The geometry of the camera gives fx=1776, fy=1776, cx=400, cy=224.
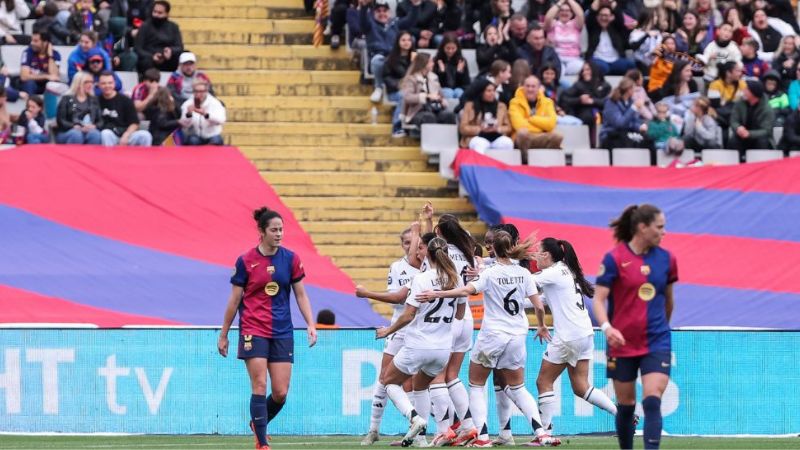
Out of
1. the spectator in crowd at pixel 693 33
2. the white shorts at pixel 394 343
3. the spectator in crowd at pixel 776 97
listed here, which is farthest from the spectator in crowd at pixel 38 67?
the spectator in crowd at pixel 776 97

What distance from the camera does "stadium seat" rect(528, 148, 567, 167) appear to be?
84.9 ft

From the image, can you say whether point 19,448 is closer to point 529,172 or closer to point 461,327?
point 461,327

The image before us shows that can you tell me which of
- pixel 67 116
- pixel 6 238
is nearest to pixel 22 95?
pixel 67 116

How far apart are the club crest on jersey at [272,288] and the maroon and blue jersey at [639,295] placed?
3.29 metres

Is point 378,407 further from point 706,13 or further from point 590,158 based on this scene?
point 706,13

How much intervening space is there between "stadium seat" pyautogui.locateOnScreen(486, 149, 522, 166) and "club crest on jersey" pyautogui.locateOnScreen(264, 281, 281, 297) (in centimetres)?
1122

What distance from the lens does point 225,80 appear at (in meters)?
27.3

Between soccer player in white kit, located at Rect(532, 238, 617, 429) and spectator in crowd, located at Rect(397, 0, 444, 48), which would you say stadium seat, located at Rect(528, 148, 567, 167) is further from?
soccer player in white kit, located at Rect(532, 238, 617, 429)

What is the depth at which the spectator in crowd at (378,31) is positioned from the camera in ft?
89.0

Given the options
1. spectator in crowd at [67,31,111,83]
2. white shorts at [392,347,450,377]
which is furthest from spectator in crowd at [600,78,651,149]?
white shorts at [392,347,450,377]

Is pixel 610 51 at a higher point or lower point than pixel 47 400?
higher

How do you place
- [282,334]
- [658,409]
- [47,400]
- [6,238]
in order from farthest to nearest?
1. [6,238]
2. [47,400]
3. [282,334]
4. [658,409]

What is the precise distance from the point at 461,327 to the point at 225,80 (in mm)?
11425

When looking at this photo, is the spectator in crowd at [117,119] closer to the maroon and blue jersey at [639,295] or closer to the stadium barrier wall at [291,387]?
the stadium barrier wall at [291,387]
